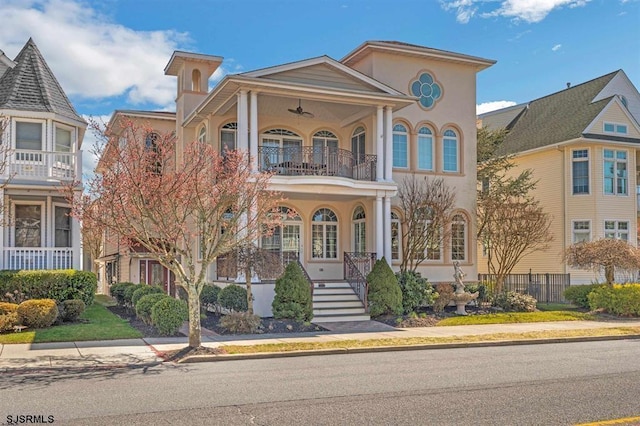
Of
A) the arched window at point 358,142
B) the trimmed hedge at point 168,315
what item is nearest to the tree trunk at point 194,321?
the trimmed hedge at point 168,315

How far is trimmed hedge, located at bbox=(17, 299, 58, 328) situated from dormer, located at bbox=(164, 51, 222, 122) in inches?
471

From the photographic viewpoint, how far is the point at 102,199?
1348cm

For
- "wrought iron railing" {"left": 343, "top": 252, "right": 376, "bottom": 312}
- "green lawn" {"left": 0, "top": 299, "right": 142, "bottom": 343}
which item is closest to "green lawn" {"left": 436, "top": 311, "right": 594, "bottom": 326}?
"wrought iron railing" {"left": 343, "top": 252, "right": 376, "bottom": 312}

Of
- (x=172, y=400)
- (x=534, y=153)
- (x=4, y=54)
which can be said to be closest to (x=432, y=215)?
(x=534, y=153)

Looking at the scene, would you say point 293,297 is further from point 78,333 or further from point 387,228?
point 78,333

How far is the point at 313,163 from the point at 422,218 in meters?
4.56

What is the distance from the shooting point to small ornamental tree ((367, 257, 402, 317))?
2017 cm

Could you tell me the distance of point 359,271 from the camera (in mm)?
21625

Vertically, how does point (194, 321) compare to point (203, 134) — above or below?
below

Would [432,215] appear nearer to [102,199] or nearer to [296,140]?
[296,140]

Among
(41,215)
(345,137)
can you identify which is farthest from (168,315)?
(345,137)

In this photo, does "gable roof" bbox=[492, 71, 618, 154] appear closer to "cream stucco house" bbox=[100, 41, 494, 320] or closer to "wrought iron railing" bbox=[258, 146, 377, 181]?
"cream stucco house" bbox=[100, 41, 494, 320]

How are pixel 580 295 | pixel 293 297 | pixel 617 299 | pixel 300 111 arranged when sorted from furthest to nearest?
pixel 580 295, pixel 617 299, pixel 300 111, pixel 293 297

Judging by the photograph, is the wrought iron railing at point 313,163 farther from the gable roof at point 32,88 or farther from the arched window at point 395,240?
the gable roof at point 32,88
